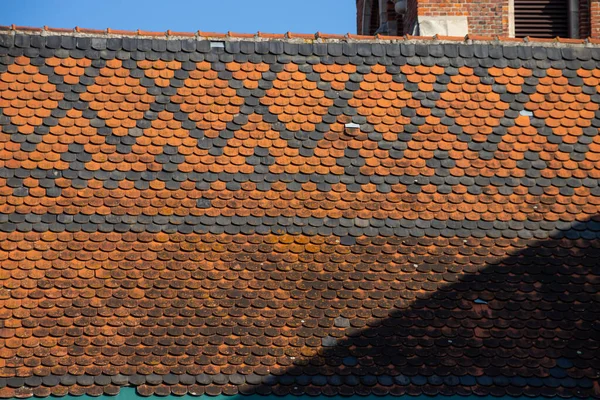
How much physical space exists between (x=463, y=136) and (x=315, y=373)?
4.06 metres

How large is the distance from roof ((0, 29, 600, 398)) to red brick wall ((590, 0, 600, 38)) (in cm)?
463

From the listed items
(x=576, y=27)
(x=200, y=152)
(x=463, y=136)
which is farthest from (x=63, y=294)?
(x=576, y=27)

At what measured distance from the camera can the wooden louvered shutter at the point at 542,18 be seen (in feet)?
65.0

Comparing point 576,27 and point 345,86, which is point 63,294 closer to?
point 345,86

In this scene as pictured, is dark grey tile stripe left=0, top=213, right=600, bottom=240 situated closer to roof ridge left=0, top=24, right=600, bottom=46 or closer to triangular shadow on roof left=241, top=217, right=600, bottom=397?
triangular shadow on roof left=241, top=217, right=600, bottom=397

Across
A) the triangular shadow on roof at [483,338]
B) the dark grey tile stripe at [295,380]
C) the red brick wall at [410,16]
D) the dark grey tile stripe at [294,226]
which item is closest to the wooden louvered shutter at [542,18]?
the red brick wall at [410,16]

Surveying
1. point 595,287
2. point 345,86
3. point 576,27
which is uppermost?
point 576,27

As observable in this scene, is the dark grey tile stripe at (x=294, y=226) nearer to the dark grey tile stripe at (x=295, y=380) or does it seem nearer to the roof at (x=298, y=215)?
the roof at (x=298, y=215)

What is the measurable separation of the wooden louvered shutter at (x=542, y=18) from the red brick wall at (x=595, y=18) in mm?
526

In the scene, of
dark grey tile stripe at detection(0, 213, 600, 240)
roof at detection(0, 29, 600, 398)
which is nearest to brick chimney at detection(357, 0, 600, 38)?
roof at detection(0, 29, 600, 398)

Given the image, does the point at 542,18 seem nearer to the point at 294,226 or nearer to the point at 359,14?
the point at 359,14

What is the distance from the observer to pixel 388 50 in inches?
578

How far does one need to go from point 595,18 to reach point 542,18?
923 mm

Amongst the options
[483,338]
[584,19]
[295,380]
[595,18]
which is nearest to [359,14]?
[584,19]
